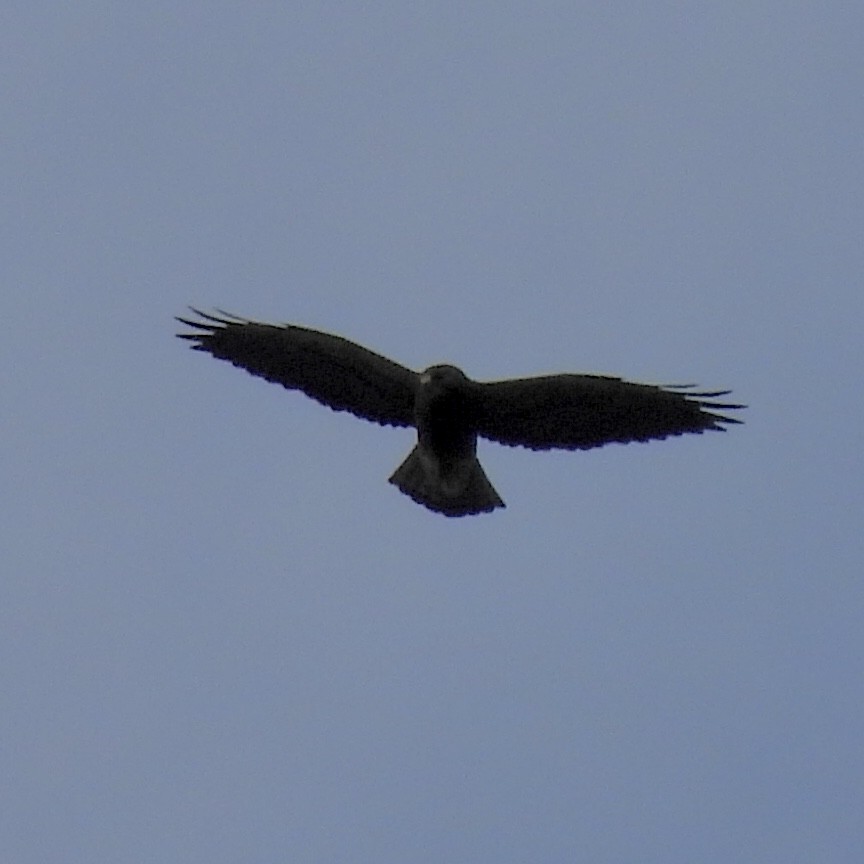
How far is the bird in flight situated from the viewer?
795 inches

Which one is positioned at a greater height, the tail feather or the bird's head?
the bird's head

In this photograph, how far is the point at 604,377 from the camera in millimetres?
20188

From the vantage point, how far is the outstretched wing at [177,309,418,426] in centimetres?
2053

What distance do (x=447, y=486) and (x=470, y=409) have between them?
54 centimetres

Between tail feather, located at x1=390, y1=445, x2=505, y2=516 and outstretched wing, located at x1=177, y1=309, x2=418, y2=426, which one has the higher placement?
outstretched wing, located at x1=177, y1=309, x2=418, y2=426

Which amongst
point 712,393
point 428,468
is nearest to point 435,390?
point 428,468

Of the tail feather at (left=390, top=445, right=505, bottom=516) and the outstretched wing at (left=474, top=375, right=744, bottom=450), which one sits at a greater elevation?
the outstretched wing at (left=474, top=375, right=744, bottom=450)

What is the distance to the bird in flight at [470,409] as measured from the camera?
20.2 m

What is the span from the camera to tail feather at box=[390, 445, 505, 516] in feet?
65.8

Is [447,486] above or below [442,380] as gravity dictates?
below

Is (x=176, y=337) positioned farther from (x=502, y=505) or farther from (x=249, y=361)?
(x=502, y=505)

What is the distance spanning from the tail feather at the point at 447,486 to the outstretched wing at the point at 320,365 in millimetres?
480

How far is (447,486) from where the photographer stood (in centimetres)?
2011

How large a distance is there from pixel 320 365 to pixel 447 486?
1.25 metres
